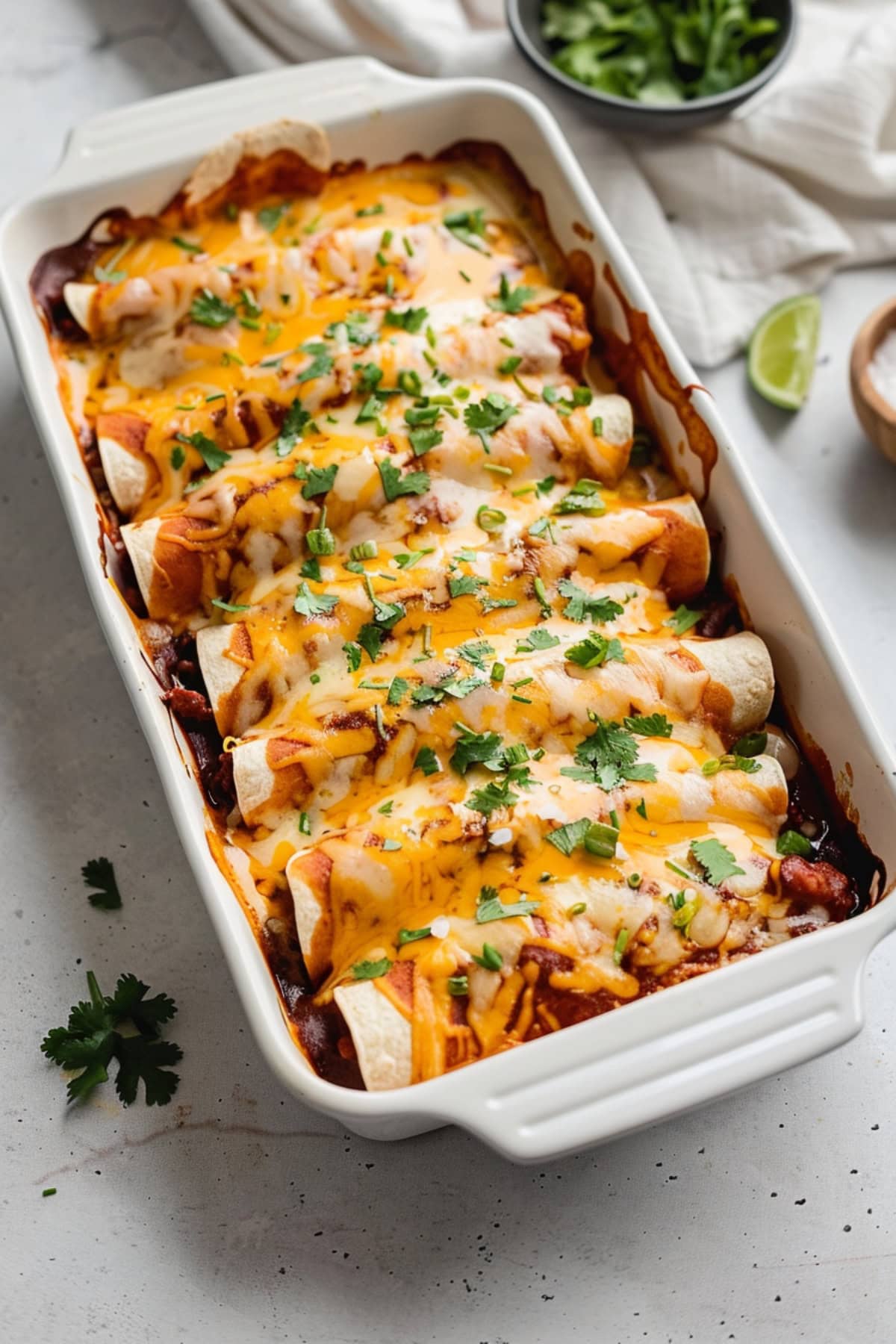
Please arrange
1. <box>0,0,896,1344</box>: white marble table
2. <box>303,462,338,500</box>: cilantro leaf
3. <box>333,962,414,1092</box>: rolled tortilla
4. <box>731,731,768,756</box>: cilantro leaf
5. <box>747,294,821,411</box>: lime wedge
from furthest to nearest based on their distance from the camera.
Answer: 1. <box>747,294,821,411</box>: lime wedge
2. <box>303,462,338,500</box>: cilantro leaf
3. <box>731,731,768,756</box>: cilantro leaf
4. <box>0,0,896,1344</box>: white marble table
5. <box>333,962,414,1092</box>: rolled tortilla

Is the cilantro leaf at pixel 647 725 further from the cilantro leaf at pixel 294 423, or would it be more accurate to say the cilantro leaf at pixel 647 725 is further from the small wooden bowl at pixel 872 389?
the small wooden bowl at pixel 872 389

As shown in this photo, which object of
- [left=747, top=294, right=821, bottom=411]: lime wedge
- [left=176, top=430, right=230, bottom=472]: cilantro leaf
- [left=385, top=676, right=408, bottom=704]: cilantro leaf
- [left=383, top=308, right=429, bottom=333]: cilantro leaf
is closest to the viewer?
[left=385, top=676, right=408, bottom=704]: cilantro leaf

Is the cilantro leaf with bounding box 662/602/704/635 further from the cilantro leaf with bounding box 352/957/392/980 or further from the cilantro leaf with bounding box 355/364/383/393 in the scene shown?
the cilantro leaf with bounding box 352/957/392/980

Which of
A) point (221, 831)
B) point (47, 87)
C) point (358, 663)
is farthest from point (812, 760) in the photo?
point (47, 87)

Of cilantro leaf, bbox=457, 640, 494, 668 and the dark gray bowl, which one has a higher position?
the dark gray bowl

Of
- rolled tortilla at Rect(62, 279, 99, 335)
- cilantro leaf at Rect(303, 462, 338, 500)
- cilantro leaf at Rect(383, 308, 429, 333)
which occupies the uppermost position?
rolled tortilla at Rect(62, 279, 99, 335)

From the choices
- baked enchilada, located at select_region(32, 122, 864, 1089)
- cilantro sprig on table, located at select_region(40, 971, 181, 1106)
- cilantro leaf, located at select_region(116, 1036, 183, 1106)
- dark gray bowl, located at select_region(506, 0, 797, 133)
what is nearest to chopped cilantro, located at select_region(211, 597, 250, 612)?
baked enchilada, located at select_region(32, 122, 864, 1089)

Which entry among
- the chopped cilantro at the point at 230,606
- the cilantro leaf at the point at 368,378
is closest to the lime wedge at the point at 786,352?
the cilantro leaf at the point at 368,378

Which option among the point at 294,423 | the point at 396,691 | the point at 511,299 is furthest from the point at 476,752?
the point at 511,299

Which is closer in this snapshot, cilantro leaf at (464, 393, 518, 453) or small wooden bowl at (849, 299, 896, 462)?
cilantro leaf at (464, 393, 518, 453)
